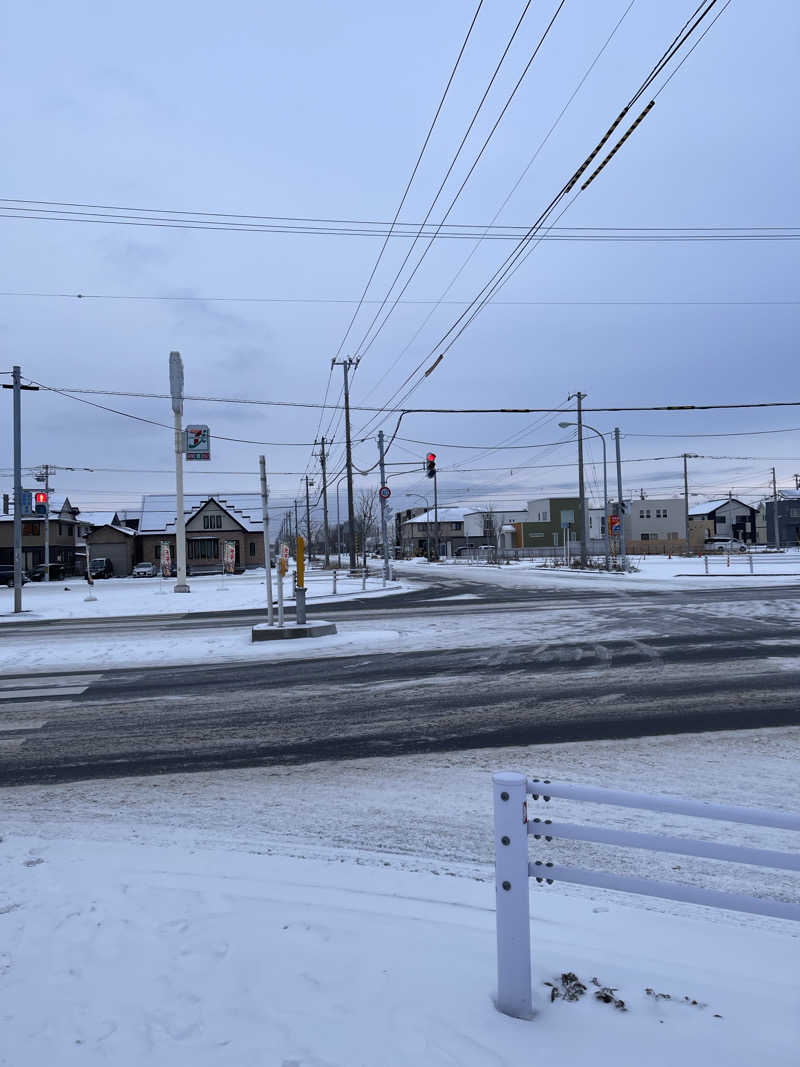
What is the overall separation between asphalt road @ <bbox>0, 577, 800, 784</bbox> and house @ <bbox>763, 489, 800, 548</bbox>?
101 meters

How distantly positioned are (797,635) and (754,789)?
9.83 m

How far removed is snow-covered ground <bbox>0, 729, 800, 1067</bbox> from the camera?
9.09 feet

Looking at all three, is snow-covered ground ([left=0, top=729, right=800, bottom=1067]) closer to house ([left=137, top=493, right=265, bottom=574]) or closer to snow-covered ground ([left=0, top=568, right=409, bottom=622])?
snow-covered ground ([left=0, top=568, right=409, bottom=622])

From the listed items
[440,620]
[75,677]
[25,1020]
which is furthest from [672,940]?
[440,620]

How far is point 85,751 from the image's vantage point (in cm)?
716

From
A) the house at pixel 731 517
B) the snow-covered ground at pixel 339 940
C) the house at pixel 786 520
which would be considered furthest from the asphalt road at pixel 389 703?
the house at pixel 731 517

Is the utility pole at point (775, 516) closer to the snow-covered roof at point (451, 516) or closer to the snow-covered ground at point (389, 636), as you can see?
the snow-covered roof at point (451, 516)

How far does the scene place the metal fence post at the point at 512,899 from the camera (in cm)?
291

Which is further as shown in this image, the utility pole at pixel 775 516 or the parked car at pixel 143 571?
the utility pole at pixel 775 516

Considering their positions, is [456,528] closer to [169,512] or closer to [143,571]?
[169,512]

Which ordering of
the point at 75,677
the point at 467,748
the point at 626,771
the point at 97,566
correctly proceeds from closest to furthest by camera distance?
the point at 626,771, the point at 467,748, the point at 75,677, the point at 97,566

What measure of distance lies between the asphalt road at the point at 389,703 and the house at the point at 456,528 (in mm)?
93625

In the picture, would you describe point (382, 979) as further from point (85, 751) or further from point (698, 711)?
point (698, 711)

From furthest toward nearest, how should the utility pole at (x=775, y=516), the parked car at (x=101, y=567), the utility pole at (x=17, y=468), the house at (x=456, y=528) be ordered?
the house at (x=456, y=528), the utility pole at (x=775, y=516), the parked car at (x=101, y=567), the utility pole at (x=17, y=468)
